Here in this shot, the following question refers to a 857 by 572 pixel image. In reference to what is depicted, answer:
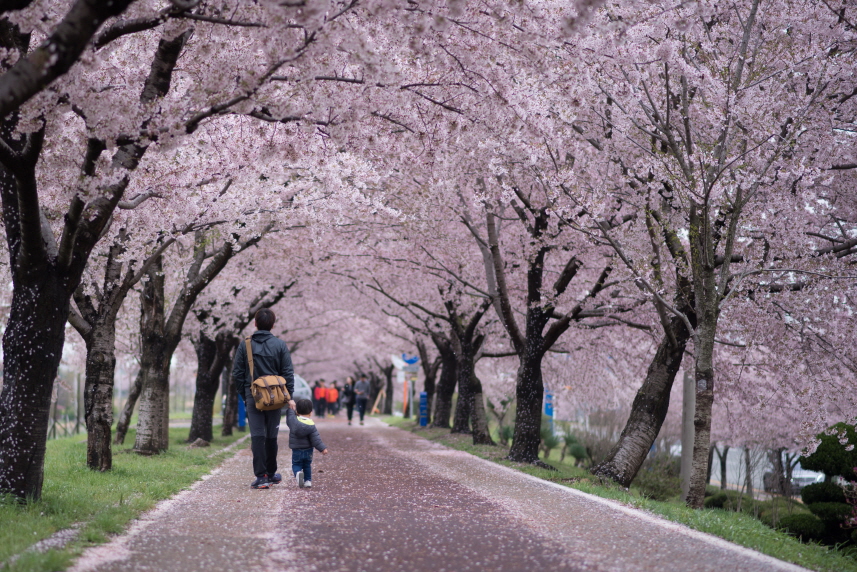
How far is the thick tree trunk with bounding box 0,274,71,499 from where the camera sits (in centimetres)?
659

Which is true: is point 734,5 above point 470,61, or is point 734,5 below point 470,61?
above

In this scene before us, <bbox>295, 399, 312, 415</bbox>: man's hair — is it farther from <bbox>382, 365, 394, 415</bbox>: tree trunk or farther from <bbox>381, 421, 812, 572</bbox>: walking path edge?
<bbox>382, 365, 394, 415</bbox>: tree trunk

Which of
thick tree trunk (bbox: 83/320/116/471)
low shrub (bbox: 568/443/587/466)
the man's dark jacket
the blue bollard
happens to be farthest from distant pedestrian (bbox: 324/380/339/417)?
the man's dark jacket

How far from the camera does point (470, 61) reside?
752 centimetres

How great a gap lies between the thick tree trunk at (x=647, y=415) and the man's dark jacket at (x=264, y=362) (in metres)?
5.93

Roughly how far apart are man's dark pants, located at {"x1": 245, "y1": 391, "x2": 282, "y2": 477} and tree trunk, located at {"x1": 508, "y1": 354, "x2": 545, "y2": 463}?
6749 mm

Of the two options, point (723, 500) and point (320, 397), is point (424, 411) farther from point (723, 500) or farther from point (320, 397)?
point (723, 500)

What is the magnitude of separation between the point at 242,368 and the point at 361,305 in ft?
70.4

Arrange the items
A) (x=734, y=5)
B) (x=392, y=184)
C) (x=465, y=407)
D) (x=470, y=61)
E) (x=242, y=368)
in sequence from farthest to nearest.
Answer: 1. (x=465, y=407)
2. (x=392, y=184)
3. (x=734, y=5)
4. (x=242, y=368)
5. (x=470, y=61)

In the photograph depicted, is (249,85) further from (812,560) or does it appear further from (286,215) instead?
(286,215)

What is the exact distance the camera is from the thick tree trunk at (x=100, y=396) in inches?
410

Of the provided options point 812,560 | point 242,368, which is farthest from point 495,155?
point 812,560

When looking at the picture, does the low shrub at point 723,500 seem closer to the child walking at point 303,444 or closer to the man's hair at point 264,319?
the child walking at point 303,444

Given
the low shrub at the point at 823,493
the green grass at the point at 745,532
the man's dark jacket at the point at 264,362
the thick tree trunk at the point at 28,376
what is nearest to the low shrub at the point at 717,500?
the low shrub at the point at 823,493
